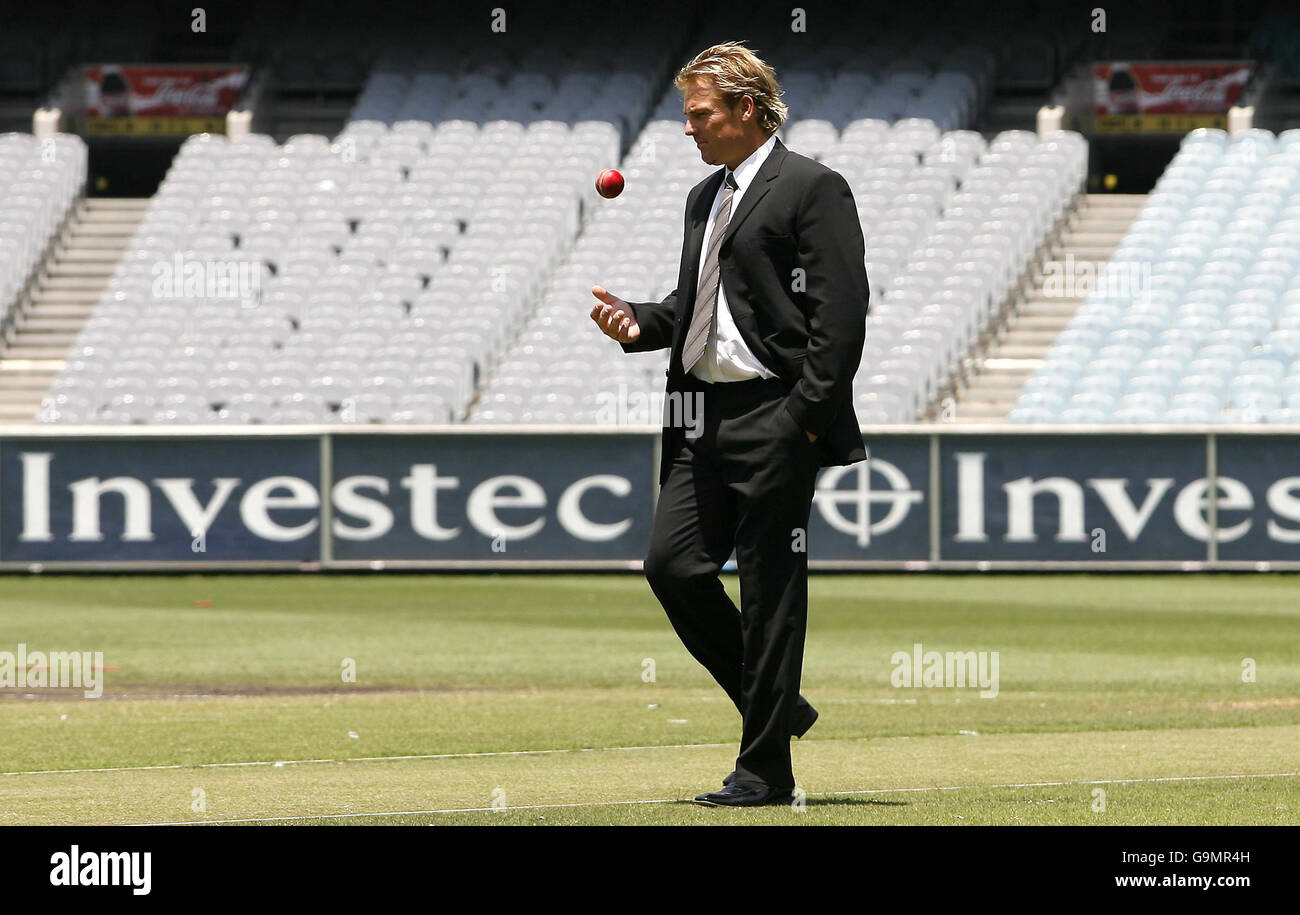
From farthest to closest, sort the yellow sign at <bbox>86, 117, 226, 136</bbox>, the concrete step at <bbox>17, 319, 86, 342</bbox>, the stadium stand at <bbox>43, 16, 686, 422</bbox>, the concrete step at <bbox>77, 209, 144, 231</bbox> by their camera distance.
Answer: the yellow sign at <bbox>86, 117, 226, 136</bbox>, the concrete step at <bbox>77, 209, 144, 231</bbox>, the concrete step at <bbox>17, 319, 86, 342</bbox>, the stadium stand at <bbox>43, 16, 686, 422</bbox>

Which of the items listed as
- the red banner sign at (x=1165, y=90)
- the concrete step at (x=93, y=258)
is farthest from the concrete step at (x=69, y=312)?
the red banner sign at (x=1165, y=90)

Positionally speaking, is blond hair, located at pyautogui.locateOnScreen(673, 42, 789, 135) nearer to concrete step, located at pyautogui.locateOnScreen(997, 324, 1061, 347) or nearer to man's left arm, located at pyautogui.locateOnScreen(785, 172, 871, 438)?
man's left arm, located at pyautogui.locateOnScreen(785, 172, 871, 438)

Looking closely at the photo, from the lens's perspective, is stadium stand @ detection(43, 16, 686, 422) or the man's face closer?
the man's face

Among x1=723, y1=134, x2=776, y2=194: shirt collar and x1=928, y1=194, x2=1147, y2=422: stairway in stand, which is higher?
x1=928, y1=194, x2=1147, y2=422: stairway in stand

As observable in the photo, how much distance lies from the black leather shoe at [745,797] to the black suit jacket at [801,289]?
1.01m

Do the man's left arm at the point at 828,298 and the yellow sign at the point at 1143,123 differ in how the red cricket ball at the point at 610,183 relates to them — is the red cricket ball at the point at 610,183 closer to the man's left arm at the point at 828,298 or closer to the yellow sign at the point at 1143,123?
the man's left arm at the point at 828,298

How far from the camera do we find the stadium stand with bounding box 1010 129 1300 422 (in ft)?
80.1

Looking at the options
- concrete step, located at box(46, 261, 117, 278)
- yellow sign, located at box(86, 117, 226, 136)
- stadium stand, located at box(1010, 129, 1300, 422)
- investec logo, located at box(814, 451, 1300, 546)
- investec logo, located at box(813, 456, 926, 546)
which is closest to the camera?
investec logo, located at box(814, 451, 1300, 546)

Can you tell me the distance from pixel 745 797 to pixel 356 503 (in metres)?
16.0

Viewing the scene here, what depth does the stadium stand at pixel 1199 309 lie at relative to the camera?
24.4 metres

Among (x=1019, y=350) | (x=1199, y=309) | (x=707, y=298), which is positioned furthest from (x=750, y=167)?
(x=1019, y=350)

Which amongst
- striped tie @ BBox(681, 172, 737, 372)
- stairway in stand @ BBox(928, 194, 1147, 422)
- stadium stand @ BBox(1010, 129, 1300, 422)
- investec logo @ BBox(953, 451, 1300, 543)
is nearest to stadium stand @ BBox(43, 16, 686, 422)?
stairway in stand @ BBox(928, 194, 1147, 422)

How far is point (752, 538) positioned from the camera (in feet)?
21.2

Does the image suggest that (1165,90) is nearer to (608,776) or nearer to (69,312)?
(69,312)
